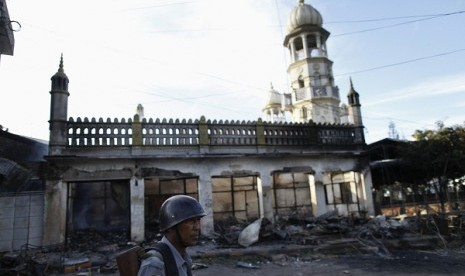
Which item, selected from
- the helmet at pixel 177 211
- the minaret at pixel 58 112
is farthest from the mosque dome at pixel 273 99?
the helmet at pixel 177 211

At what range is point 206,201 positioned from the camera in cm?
1303

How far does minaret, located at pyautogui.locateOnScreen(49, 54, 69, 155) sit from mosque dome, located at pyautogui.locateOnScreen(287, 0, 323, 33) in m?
21.9

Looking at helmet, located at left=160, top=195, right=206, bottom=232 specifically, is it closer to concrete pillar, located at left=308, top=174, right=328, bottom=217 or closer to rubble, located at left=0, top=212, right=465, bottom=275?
rubble, located at left=0, top=212, right=465, bottom=275

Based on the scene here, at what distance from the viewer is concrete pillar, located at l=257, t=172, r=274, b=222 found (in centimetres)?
1388

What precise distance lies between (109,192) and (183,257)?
1315cm

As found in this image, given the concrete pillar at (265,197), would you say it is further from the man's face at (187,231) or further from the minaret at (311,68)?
the minaret at (311,68)

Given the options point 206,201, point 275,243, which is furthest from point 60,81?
point 275,243

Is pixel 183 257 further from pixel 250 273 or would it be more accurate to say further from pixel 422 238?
pixel 422 238

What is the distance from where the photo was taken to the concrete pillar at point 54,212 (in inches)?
434

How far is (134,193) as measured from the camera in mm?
12234

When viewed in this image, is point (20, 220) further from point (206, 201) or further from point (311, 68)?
point (311, 68)

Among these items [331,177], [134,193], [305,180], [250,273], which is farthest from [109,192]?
[331,177]

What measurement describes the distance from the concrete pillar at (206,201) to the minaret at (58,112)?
5.26 m

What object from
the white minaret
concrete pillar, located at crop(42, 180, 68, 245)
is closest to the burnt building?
concrete pillar, located at crop(42, 180, 68, 245)
